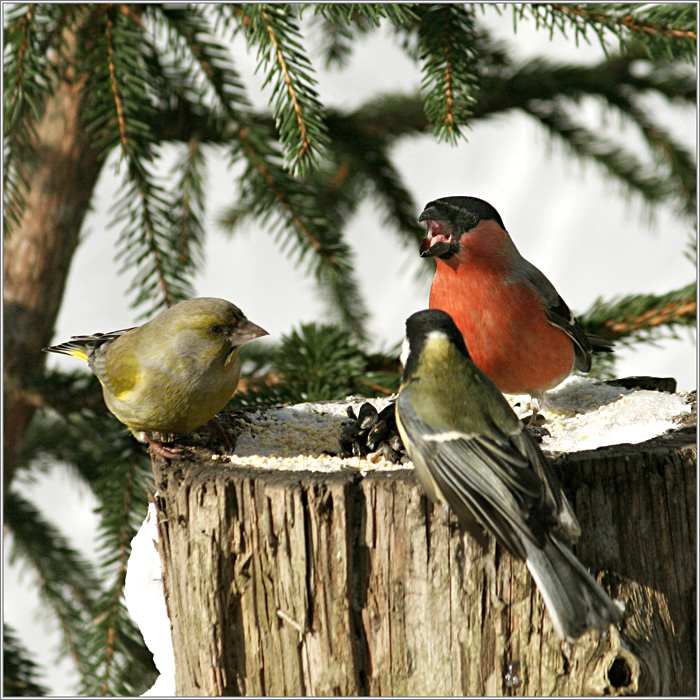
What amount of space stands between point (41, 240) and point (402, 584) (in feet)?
7.13

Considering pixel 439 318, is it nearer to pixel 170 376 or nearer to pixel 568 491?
pixel 568 491

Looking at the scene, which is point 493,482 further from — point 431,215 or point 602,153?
point 602,153

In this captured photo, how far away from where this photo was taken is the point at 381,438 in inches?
92.7

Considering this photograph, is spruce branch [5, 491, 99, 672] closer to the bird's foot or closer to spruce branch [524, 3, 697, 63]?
the bird's foot

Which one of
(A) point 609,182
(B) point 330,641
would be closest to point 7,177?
(B) point 330,641

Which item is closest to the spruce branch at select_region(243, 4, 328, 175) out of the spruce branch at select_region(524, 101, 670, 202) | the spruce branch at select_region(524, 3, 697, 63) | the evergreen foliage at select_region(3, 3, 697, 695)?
the evergreen foliage at select_region(3, 3, 697, 695)

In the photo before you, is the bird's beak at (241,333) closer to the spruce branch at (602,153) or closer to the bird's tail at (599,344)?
the bird's tail at (599,344)

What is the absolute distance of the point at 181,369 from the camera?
2424 millimetres

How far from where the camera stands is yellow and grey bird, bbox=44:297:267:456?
2.42 meters

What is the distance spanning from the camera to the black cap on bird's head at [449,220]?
2.56m

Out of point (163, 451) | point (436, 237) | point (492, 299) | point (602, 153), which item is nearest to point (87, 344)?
point (163, 451)

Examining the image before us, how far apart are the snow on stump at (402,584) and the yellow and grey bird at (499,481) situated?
89mm

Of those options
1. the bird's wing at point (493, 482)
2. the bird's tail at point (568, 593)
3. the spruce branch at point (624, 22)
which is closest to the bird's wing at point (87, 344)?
the bird's wing at point (493, 482)

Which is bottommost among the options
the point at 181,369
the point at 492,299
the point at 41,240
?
the point at 181,369
